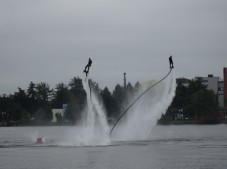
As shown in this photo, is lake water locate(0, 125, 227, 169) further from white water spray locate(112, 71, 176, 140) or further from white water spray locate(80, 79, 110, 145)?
white water spray locate(112, 71, 176, 140)

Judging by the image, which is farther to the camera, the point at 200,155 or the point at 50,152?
the point at 50,152

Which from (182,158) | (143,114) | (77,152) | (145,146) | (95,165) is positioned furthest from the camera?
(143,114)

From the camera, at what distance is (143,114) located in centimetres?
9431

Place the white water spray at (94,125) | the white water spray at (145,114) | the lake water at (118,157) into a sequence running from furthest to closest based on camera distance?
the white water spray at (145,114)
the white water spray at (94,125)
the lake water at (118,157)

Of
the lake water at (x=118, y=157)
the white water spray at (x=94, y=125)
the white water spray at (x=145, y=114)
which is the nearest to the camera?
the lake water at (x=118, y=157)

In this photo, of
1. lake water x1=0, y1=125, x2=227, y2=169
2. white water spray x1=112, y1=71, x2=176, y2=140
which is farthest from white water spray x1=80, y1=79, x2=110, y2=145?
white water spray x1=112, y1=71, x2=176, y2=140

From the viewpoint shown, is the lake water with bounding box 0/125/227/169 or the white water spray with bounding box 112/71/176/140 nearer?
the lake water with bounding box 0/125/227/169

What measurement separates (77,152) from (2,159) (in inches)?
362

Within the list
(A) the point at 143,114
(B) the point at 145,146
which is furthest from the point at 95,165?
(A) the point at 143,114

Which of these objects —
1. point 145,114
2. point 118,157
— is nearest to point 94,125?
point 145,114

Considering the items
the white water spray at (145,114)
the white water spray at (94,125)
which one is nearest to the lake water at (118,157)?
the white water spray at (94,125)

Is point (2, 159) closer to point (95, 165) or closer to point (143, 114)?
point (95, 165)

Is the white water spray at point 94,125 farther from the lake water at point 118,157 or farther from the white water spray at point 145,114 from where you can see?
the white water spray at point 145,114

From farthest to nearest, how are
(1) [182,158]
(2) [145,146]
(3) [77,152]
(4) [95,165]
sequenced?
(2) [145,146], (3) [77,152], (1) [182,158], (4) [95,165]
